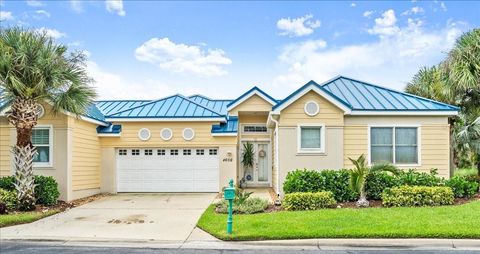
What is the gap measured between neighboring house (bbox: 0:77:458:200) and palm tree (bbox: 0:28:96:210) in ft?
6.52

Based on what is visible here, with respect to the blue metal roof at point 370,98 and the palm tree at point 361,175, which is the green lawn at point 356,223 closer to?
the palm tree at point 361,175

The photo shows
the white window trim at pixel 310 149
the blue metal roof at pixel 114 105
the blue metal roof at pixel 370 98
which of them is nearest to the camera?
the white window trim at pixel 310 149

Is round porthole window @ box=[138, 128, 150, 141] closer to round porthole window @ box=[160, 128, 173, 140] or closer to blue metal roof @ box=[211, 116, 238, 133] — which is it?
round porthole window @ box=[160, 128, 173, 140]

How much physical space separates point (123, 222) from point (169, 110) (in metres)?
8.86

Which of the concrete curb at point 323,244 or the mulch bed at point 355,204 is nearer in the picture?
the concrete curb at point 323,244

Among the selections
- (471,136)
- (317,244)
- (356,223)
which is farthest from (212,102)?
(317,244)

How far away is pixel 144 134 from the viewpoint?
1969 cm

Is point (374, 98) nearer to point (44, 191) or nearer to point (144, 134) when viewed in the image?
point (144, 134)

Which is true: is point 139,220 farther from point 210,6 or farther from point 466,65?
point 466,65

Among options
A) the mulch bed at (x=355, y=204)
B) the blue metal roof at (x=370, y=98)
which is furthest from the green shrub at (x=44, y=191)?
the blue metal roof at (x=370, y=98)

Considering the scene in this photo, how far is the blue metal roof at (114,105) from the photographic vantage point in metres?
21.9

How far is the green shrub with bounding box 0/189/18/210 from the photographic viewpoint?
13470 millimetres

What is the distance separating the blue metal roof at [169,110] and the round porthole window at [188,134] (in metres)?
0.64

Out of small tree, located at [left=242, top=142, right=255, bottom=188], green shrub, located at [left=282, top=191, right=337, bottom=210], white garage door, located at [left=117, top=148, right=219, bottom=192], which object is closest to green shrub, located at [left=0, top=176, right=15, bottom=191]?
white garage door, located at [left=117, top=148, right=219, bottom=192]
